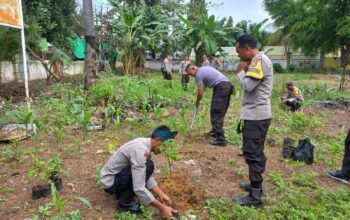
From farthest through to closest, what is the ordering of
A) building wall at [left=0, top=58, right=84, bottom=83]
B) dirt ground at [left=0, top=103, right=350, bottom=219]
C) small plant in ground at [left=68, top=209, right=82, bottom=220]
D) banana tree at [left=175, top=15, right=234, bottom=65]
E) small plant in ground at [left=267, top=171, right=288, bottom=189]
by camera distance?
1. banana tree at [left=175, top=15, right=234, bottom=65]
2. building wall at [left=0, top=58, right=84, bottom=83]
3. small plant in ground at [left=267, top=171, right=288, bottom=189]
4. dirt ground at [left=0, top=103, right=350, bottom=219]
5. small plant in ground at [left=68, top=209, right=82, bottom=220]

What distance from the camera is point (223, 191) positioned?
371 centimetres

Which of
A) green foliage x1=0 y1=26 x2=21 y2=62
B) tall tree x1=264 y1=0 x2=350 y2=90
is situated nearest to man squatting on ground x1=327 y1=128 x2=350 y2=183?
tall tree x1=264 y1=0 x2=350 y2=90

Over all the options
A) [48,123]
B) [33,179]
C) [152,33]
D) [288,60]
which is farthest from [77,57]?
[288,60]

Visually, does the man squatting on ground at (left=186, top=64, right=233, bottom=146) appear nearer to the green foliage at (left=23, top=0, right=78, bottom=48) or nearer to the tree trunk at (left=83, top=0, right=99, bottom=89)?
the tree trunk at (left=83, top=0, right=99, bottom=89)

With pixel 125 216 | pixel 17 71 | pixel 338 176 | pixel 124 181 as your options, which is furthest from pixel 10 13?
pixel 17 71

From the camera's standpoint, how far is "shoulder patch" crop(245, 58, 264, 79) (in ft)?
10.2

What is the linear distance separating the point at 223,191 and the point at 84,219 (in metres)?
1.60

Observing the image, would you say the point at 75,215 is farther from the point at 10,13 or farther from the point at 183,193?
the point at 10,13

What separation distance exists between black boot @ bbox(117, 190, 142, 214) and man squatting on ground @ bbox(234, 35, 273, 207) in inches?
42.8

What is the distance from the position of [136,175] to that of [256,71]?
5.06ft

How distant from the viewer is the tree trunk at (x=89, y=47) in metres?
7.62

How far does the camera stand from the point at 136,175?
2.87 metres

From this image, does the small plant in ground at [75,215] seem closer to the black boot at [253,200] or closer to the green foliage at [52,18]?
the black boot at [253,200]

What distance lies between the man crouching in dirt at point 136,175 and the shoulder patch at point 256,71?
96 cm
